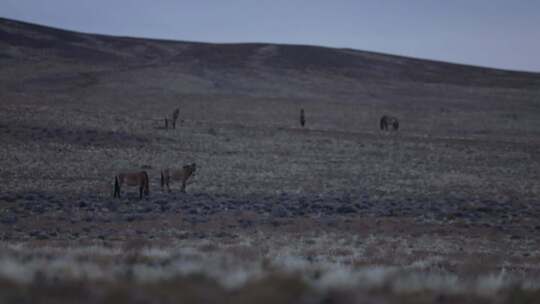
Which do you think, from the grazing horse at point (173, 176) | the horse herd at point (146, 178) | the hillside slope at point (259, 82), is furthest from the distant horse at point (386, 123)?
the grazing horse at point (173, 176)

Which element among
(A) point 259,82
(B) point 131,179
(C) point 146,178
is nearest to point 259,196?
(C) point 146,178

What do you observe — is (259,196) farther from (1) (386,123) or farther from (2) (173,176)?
(1) (386,123)

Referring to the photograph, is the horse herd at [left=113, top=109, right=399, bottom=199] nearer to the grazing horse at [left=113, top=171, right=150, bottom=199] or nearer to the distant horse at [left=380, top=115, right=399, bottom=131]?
the grazing horse at [left=113, top=171, right=150, bottom=199]

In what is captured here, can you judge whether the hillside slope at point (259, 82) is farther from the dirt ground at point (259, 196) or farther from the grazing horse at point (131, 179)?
the grazing horse at point (131, 179)

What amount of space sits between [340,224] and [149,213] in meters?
5.07

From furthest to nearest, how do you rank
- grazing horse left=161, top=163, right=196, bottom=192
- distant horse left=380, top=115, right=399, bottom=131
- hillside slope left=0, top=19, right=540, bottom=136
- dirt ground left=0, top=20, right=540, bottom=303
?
hillside slope left=0, top=19, right=540, bottom=136 → distant horse left=380, top=115, right=399, bottom=131 → grazing horse left=161, top=163, right=196, bottom=192 → dirt ground left=0, top=20, right=540, bottom=303

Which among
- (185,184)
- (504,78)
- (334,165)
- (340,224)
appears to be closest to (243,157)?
(334,165)

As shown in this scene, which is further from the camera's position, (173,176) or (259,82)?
(259,82)

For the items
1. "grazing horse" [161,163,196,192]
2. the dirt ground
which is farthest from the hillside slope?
"grazing horse" [161,163,196,192]

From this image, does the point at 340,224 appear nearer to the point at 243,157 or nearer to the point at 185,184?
the point at 185,184

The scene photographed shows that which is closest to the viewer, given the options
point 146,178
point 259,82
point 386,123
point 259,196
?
point 146,178

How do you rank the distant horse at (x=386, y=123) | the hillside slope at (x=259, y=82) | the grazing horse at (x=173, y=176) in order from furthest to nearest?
the hillside slope at (x=259, y=82)
the distant horse at (x=386, y=123)
the grazing horse at (x=173, y=176)

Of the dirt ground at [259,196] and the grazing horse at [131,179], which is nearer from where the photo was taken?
the dirt ground at [259,196]

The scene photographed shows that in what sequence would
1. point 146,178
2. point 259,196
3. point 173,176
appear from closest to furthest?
point 146,178 < point 259,196 < point 173,176
